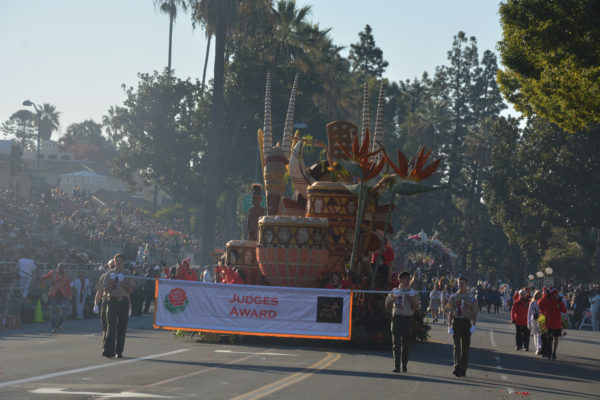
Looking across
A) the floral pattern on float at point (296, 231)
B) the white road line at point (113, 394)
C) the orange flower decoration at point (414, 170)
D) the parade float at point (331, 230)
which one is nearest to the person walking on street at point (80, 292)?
the parade float at point (331, 230)

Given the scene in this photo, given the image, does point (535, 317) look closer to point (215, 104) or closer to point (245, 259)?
point (245, 259)

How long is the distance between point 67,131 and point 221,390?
170533 mm

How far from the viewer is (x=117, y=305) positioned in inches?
688

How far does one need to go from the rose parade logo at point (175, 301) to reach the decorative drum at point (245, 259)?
12.3 feet

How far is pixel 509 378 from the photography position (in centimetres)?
1728

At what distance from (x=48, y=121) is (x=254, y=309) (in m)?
147

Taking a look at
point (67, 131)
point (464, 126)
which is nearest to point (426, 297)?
point (464, 126)

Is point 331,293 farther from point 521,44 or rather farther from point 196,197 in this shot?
point 196,197

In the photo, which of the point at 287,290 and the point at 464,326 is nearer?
the point at 464,326

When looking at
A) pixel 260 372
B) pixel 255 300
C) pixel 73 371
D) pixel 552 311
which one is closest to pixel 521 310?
pixel 552 311

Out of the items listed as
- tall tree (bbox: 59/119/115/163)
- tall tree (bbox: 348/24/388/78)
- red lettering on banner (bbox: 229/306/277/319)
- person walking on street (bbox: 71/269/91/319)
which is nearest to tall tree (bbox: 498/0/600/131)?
red lettering on banner (bbox: 229/306/277/319)

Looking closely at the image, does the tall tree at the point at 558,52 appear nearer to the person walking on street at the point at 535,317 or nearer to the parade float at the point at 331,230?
the parade float at the point at 331,230

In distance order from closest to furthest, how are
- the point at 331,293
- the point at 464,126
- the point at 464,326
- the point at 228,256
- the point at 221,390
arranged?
the point at 221,390
the point at 464,326
the point at 331,293
the point at 228,256
the point at 464,126

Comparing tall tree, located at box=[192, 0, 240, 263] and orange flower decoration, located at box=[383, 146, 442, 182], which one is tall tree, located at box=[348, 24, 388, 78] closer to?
tall tree, located at box=[192, 0, 240, 263]
